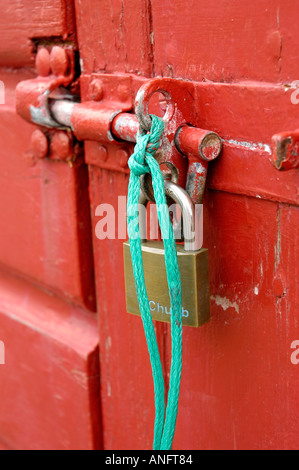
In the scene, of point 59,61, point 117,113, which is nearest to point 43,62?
point 59,61

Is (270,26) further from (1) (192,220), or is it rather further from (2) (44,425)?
(2) (44,425)

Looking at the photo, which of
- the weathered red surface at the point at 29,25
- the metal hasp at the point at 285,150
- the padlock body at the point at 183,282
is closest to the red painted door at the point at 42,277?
the weathered red surface at the point at 29,25

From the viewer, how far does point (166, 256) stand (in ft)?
1.91

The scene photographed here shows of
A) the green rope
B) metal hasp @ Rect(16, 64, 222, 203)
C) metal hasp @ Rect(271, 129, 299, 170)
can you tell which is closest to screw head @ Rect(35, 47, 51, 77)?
metal hasp @ Rect(16, 64, 222, 203)

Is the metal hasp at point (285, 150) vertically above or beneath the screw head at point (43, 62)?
beneath

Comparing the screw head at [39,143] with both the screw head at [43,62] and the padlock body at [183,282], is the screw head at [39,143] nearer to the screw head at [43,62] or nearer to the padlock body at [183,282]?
the screw head at [43,62]

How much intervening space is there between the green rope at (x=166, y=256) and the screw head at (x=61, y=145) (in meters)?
0.24

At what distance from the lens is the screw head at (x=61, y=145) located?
832 mm

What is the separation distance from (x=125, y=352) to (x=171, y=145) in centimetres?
38

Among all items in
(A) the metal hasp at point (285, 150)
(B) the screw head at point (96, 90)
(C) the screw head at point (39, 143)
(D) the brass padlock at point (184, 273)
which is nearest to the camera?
(A) the metal hasp at point (285, 150)

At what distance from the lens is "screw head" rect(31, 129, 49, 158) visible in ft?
2.83

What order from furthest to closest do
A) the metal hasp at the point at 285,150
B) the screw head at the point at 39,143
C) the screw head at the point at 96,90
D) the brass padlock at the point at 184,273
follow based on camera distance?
the screw head at the point at 39,143 → the screw head at the point at 96,90 → the brass padlock at the point at 184,273 → the metal hasp at the point at 285,150

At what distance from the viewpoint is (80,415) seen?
3.24ft

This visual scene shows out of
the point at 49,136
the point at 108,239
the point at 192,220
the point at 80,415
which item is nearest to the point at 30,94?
the point at 49,136
